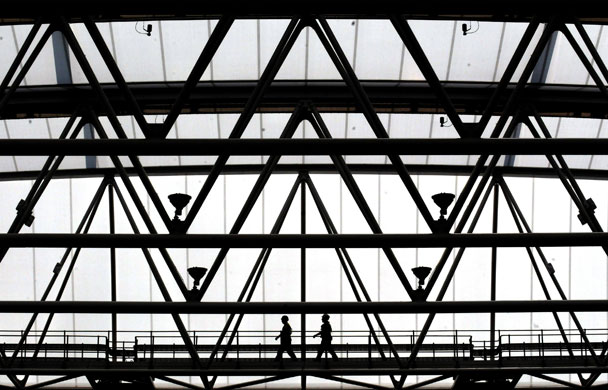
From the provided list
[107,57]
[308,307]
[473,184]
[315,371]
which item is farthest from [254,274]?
[107,57]

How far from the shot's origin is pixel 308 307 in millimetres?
22109

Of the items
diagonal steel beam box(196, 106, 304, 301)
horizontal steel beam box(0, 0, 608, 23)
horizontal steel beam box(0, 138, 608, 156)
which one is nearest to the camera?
horizontal steel beam box(0, 0, 608, 23)

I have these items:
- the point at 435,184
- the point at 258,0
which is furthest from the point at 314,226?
the point at 258,0

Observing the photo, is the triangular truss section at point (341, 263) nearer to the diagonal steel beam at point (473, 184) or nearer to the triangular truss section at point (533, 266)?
the triangular truss section at point (533, 266)

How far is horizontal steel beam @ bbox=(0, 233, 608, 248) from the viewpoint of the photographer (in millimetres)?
19734

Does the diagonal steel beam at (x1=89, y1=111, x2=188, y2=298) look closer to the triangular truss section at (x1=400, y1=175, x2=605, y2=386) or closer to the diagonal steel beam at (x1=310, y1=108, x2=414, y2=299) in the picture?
the diagonal steel beam at (x1=310, y1=108, x2=414, y2=299)

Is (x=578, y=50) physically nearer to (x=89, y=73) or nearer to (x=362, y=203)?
(x=362, y=203)

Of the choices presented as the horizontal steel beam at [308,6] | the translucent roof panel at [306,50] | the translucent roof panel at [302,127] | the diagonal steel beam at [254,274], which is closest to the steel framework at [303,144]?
the horizontal steel beam at [308,6]

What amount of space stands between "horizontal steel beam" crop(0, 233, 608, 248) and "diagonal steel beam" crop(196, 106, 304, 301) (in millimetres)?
860

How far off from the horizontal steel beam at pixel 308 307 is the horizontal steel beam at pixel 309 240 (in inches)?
83.1

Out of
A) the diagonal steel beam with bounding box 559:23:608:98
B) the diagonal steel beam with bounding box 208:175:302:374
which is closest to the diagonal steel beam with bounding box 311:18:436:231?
the diagonal steel beam with bounding box 559:23:608:98

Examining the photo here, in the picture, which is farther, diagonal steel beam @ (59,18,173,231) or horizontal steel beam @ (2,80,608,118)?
horizontal steel beam @ (2,80,608,118)

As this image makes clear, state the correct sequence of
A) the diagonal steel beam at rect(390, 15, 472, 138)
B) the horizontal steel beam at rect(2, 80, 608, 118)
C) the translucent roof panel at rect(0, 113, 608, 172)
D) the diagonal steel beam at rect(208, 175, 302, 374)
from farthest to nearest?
the translucent roof panel at rect(0, 113, 608, 172) < the horizontal steel beam at rect(2, 80, 608, 118) < the diagonal steel beam at rect(208, 175, 302, 374) < the diagonal steel beam at rect(390, 15, 472, 138)

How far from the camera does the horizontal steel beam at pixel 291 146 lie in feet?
55.4
